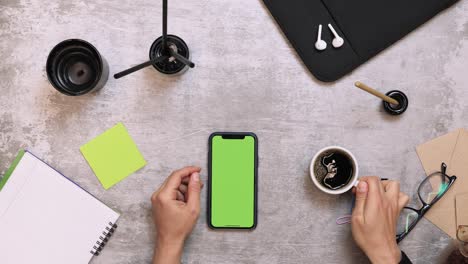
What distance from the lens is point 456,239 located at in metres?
0.97

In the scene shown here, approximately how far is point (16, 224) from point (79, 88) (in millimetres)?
336

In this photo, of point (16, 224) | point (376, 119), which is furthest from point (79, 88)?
point (376, 119)

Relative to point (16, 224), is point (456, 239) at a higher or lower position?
lower

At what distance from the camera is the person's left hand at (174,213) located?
92cm

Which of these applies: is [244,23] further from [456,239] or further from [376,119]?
[456,239]

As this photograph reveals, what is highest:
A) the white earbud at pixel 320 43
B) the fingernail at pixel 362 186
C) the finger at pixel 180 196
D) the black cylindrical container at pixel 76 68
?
the black cylindrical container at pixel 76 68

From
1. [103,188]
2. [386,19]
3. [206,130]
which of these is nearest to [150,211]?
[103,188]

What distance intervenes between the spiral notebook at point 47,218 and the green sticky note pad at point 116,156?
2.5 inches

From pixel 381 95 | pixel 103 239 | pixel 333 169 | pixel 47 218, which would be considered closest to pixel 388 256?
pixel 333 169

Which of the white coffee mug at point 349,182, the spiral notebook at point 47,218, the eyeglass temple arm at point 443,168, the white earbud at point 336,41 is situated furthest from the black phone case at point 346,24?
the spiral notebook at point 47,218

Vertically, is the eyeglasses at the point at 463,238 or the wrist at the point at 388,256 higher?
the wrist at the point at 388,256

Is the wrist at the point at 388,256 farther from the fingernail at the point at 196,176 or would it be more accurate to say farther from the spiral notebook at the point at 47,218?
the spiral notebook at the point at 47,218

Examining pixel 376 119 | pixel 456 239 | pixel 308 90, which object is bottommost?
pixel 456 239

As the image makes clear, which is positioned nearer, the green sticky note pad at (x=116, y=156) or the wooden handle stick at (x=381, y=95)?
the wooden handle stick at (x=381, y=95)
